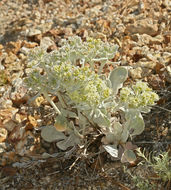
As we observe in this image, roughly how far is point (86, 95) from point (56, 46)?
1883mm

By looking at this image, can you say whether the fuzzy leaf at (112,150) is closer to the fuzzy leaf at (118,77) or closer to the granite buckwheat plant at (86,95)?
the granite buckwheat plant at (86,95)

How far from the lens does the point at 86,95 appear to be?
88.2 inches

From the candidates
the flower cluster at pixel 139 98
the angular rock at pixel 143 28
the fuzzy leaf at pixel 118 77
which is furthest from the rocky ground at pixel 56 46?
the flower cluster at pixel 139 98

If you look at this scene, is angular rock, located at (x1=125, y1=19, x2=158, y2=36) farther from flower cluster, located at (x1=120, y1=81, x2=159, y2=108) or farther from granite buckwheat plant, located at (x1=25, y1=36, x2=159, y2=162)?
flower cluster, located at (x1=120, y1=81, x2=159, y2=108)

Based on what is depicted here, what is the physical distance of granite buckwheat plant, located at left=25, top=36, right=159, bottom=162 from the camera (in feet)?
7.52

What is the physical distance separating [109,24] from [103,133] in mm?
1947

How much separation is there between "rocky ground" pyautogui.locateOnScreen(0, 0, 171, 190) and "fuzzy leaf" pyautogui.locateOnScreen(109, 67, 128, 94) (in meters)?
0.11

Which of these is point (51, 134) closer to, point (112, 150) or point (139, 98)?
point (112, 150)

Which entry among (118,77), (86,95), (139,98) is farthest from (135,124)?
(86,95)

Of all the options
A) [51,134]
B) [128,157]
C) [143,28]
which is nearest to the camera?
[128,157]

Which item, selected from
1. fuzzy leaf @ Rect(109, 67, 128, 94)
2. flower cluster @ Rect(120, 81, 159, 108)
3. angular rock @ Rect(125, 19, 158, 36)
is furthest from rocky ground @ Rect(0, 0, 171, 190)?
flower cluster @ Rect(120, 81, 159, 108)

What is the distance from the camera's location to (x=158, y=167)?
7.61ft

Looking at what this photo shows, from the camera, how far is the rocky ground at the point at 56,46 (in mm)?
2693

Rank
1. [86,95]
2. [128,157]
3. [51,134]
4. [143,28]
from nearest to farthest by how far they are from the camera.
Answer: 1. [86,95]
2. [128,157]
3. [51,134]
4. [143,28]
